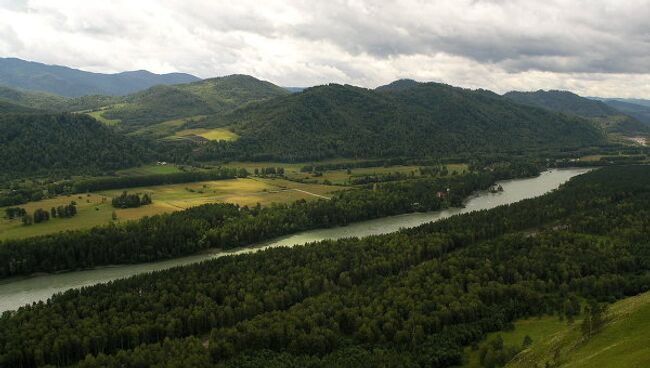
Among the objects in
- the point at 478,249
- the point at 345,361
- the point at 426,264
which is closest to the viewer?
the point at 345,361

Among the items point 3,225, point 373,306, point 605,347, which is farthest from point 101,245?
point 605,347

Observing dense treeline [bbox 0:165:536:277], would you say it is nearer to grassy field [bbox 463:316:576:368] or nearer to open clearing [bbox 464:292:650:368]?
grassy field [bbox 463:316:576:368]

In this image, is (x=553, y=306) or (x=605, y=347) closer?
(x=605, y=347)

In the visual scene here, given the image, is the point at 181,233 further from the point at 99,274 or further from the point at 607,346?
the point at 607,346

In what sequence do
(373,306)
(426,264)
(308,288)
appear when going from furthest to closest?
(426,264) → (308,288) → (373,306)

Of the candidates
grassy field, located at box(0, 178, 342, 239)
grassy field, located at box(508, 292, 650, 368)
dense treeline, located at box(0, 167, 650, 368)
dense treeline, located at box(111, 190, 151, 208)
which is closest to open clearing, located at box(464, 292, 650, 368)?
grassy field, located at box(508, 292, 650, 368)

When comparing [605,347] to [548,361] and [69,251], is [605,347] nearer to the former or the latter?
[548,361]

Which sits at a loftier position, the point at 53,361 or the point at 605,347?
the point at 605,347

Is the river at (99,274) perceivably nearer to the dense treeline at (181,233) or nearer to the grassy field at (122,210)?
the dense treeline at (181,233)
